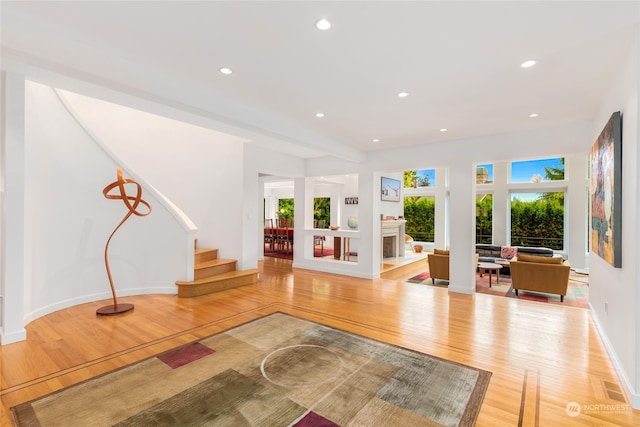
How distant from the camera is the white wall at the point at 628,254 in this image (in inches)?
86.6

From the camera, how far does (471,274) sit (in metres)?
5.43

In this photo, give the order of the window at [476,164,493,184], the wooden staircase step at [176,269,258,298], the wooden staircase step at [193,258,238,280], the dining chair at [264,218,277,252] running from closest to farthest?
1. the wooden staircase step at [176,269,258,298]
2. the wooden staircase step at [193,258,238,280]
3. the window at [476,164,493,184]
4. the dining chair at [264,218,277,252]

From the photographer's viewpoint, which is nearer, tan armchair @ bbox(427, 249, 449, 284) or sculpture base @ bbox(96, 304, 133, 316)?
sculpture base @ bbox(96, 304, 133, 316)

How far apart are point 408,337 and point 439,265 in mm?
3189

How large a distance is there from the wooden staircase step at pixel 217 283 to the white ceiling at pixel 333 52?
282cm

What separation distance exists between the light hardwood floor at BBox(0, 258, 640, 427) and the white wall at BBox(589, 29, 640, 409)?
0.24 meters

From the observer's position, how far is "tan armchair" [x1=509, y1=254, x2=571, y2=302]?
5137mm

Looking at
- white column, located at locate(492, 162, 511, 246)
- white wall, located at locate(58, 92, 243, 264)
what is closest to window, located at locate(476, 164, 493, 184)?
white column, located at locate(492, 162, 511, 246)

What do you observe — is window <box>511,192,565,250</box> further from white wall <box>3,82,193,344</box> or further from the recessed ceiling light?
white wall <box>3,82,193,344</box>

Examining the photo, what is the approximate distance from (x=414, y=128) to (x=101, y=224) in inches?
207

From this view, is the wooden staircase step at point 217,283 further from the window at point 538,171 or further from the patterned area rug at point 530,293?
the window at point 538,171

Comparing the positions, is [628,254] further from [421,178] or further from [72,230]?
[421,178]
